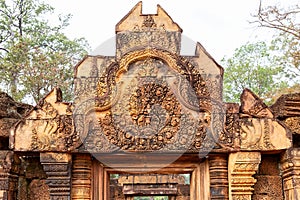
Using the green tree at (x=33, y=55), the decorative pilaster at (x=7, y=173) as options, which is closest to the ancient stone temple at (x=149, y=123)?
the decorative pilaster at (x=7, y=173)

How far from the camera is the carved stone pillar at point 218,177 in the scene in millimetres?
5625

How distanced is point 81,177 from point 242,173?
2117 millimetres

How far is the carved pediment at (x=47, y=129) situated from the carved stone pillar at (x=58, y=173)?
0.12 m

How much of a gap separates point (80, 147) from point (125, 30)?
164cm

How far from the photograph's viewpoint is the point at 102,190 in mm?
5887

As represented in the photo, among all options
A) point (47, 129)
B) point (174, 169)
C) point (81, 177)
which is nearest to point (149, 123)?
point (174, 169)

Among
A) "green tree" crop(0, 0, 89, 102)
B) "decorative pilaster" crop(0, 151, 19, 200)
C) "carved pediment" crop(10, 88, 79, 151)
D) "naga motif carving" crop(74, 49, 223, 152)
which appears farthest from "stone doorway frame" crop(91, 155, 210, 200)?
"green tree" crop(0, 0, 89, 102)

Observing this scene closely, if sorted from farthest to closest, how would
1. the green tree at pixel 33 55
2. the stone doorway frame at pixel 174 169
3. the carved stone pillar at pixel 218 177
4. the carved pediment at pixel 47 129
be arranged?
the green tree at pixel 33 55 < the stone doorway frame at pixel 174 169 < the carved stone pillar at pixel 218 177 < the carved pediment at pixel 47 129

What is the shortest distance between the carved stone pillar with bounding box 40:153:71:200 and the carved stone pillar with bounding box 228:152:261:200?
6.88 ft

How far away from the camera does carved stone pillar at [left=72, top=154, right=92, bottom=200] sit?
222 inches

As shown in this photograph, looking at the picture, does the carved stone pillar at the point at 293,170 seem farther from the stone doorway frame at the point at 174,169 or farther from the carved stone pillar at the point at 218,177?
the stone doorway frame at the point at 174,169

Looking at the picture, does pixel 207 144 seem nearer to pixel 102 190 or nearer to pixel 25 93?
pixel 102 190

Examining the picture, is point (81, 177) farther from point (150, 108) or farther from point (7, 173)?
point (150, 108)

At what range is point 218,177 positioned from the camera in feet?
18.6
